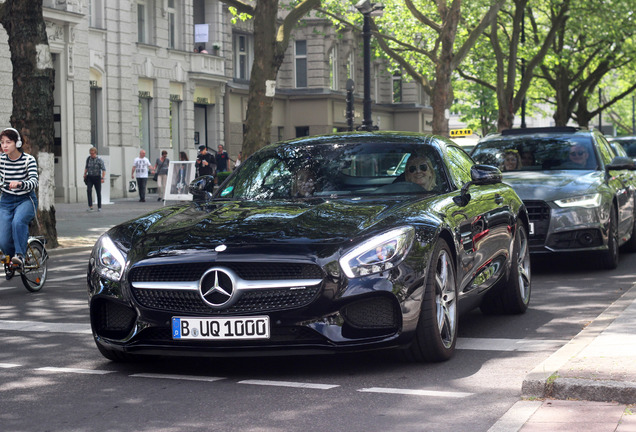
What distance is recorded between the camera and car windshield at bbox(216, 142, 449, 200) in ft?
25.8

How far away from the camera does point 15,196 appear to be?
39.5ft

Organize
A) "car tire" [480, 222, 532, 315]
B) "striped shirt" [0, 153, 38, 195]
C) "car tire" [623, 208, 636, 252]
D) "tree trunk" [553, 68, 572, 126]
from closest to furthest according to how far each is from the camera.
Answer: "car tire" [480, 222, 532, 315]
"striped shirt" [0, 153, 38, 195]
"car tire" [623, 208, 636, 252]
"tree trunk" [553, 68, 572, 126]

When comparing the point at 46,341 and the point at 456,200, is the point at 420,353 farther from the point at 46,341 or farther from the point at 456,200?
the point at 46,341

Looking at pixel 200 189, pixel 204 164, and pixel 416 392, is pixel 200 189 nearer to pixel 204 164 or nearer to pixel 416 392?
pixel 416 392

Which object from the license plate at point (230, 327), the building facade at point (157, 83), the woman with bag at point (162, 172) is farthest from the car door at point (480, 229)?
the woman with bag at point (162, 172)

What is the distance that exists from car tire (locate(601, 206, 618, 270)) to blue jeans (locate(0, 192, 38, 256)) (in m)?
6.21

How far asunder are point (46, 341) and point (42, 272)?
13.5ft

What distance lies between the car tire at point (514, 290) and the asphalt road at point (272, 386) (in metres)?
0.11

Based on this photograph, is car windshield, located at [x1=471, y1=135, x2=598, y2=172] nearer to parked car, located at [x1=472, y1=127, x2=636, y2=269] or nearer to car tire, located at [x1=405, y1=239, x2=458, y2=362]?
parked car, located at [x1=472, y1=127, x2=636, y2=269]

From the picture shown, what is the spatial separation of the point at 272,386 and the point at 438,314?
1.15 metres

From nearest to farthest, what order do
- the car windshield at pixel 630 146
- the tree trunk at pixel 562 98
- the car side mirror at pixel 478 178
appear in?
the car side mirror at pixel 478 178 < the car windshield at pixel 630 146 < the tree trunk at pixel 562 98

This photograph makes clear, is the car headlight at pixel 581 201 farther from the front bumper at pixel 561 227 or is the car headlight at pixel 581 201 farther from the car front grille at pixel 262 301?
the car front grille at pixel 262 301

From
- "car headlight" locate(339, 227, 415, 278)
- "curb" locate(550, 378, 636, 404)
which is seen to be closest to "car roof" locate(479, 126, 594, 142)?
"car headlight" locate(339, 227, 415, 278)

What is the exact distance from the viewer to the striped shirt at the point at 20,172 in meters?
12.0
